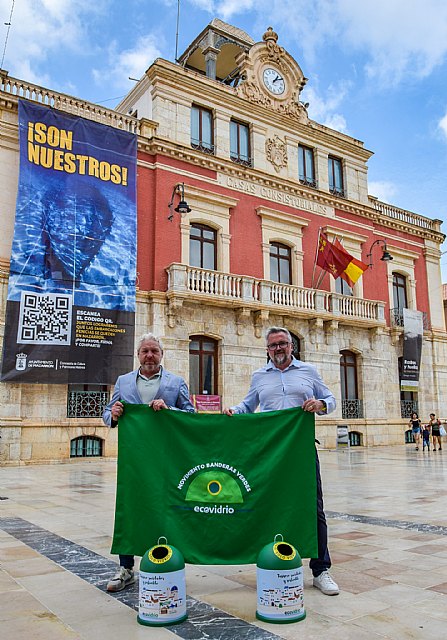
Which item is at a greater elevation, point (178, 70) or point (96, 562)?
point (178, 70)

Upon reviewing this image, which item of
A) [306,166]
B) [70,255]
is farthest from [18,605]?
[306,166]

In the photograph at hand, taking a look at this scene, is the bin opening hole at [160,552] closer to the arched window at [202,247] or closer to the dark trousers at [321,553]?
the dark trousers at [321,553]

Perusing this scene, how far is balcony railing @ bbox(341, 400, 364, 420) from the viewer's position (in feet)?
71.8

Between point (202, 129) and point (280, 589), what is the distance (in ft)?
62.8

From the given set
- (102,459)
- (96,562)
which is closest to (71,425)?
(102,459)

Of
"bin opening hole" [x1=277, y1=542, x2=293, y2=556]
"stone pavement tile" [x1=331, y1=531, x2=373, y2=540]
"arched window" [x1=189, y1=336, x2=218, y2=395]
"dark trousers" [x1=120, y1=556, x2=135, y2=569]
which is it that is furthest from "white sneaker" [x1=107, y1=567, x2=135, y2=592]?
"arched window" [x1=189, y1=336, x2=218, y2=395]

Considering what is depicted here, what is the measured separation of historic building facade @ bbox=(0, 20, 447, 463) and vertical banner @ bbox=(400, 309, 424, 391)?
1.24 feet

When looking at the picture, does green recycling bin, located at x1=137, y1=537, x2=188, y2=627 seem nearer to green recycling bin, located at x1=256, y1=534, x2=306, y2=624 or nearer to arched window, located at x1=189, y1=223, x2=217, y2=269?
green recycling bin, located at x1=256, y1=534, x2=306, y2=624

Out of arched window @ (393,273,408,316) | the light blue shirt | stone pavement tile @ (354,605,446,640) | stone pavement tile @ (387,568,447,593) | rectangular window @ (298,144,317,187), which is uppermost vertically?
rectangular window @ (298,144,317,187)

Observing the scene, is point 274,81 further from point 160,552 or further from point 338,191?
point 160,552

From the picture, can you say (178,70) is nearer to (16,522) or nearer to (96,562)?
(16,522)

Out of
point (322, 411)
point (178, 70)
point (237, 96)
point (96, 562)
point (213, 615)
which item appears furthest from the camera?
point (237, 96)

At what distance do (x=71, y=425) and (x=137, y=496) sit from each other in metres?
12.3

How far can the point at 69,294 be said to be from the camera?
1584 centimetres
